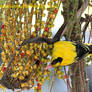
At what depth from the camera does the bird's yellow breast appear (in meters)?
0.46

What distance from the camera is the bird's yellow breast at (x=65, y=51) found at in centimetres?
46

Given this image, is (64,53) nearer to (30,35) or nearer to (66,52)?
(66,52)

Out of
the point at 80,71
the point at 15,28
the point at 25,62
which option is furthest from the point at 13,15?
the point at 80,71

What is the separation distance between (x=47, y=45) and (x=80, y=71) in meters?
0.19

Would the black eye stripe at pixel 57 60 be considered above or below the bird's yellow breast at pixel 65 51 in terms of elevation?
below

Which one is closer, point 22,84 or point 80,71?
point 22,84

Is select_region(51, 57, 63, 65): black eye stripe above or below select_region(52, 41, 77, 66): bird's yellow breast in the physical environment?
below

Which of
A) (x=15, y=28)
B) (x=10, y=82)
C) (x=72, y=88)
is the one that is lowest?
(x=72, y=88)

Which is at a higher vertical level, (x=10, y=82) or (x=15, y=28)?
(x=15, y=28)

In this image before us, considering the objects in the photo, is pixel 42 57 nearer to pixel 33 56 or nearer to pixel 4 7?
pixel 33 56

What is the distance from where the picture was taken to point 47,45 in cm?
47

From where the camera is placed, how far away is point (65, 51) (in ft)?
1.51

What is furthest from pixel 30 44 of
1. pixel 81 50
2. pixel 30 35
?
pixel 81 50

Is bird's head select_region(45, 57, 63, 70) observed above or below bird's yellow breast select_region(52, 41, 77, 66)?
below
